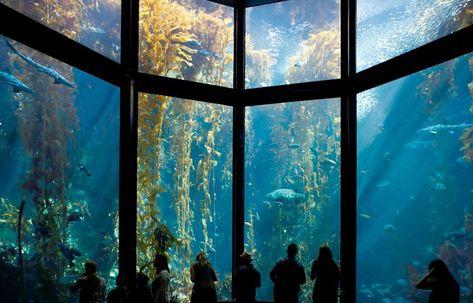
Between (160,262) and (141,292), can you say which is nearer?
(141,292)

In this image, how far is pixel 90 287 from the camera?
4023 mm

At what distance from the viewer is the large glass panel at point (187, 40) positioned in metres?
7.01

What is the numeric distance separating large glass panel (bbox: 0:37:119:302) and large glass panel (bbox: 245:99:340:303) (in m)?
4.63

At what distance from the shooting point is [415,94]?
37.1 meters

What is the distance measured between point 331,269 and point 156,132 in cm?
370

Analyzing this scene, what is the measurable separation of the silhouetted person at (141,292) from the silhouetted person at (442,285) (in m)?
2.25

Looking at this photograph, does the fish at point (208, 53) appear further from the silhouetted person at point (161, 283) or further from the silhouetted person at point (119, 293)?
the silhouetted person at point (119, 293)

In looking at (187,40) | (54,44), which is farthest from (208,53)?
(54,44)

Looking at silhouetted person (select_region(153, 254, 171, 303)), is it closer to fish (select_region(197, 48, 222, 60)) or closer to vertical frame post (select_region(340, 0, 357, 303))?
vertical frame post (select_region(340, 0, 357, 303))

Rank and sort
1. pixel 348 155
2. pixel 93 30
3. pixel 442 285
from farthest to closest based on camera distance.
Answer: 1. pixel 93 30
2. pixel 348 155
3. pixel 442 285

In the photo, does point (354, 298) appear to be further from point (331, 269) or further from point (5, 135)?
point (5, 135)

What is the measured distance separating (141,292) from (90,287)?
0.68m

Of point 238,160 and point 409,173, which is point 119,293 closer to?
point 238,160

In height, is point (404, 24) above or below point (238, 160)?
above
